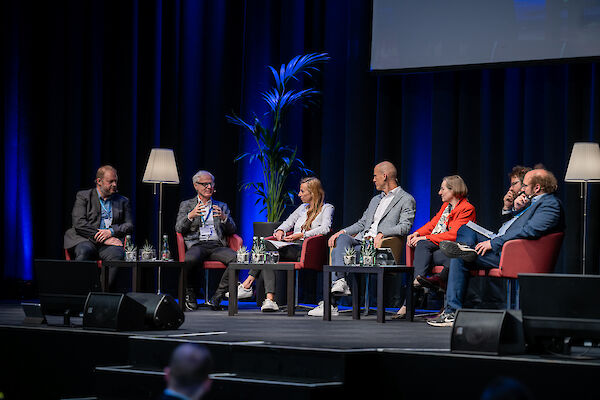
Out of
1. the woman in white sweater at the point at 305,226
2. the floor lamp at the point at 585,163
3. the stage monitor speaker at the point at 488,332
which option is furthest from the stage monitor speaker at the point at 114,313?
the floor lamp at the point at 585,163

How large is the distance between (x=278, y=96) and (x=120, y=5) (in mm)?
2219

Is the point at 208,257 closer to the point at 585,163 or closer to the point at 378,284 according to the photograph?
the point at 378,284

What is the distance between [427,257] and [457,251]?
1.83 ft

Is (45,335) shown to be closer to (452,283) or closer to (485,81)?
(452,283)

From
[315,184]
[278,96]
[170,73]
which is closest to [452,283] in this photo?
[315,184]

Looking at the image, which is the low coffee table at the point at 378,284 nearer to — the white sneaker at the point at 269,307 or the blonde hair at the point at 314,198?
the white sneaker at the point at 269,307

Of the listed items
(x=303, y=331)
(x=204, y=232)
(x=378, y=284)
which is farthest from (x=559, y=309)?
(x=204, y=232)

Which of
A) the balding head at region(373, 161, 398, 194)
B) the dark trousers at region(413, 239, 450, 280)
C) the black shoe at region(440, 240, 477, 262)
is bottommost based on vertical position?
the dark trousers at region(413, 239, 450, 280)

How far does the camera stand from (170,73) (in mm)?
8336

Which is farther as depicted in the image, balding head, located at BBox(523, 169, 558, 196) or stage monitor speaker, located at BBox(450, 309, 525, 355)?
balding head, located at BBox(523, 169, 558, 196)

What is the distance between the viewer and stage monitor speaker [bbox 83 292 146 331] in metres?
4.34

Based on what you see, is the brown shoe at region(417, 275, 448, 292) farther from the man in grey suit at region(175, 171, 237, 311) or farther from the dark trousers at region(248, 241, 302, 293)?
the man in grey suit at region(175, 171, 237, 311)

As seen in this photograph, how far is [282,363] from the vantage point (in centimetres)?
360

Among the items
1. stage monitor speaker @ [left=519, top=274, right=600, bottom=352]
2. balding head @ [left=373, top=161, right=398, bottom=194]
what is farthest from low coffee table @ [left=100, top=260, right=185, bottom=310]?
stage monitor speaker @ [left=519, top=274, right=600, bottom=352]
